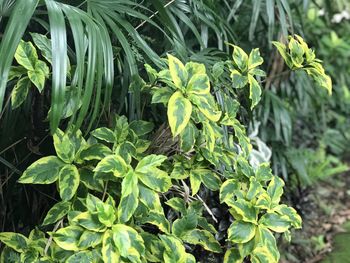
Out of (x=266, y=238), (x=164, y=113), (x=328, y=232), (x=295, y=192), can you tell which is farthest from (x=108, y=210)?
(x=328, y=232)

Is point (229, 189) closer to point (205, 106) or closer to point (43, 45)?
point (205, 106)

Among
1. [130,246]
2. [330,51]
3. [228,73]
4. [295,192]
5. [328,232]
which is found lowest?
[328,232]

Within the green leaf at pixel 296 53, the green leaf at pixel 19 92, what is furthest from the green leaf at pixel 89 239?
the green leaf at pixel 296 53

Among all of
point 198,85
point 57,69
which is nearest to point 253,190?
point 198,85

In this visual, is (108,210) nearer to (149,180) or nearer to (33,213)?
(149,180)

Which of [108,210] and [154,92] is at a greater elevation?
[154,92]

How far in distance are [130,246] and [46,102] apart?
51 cm

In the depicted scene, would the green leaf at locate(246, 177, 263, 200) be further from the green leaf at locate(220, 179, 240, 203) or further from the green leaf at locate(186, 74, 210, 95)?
the green leaf at locate(186, 74, 210, 95)

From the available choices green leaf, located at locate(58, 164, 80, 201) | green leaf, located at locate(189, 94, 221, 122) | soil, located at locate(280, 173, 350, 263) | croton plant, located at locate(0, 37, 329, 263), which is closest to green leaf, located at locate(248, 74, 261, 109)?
croton plant, located at locate(0, 37, 329, 263)

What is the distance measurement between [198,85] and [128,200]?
29cm

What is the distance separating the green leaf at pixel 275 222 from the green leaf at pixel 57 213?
0.45 metres

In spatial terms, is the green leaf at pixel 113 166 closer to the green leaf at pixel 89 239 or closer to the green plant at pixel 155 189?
the green plant at pixel 155 189

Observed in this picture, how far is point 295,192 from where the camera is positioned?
2326mm

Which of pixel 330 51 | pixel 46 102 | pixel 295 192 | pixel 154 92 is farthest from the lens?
pixel 330 51
